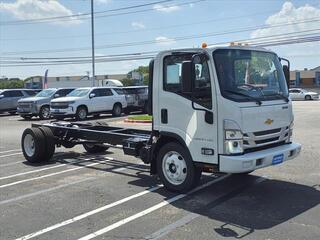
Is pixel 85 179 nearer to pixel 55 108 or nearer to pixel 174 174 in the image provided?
pixel 174 174

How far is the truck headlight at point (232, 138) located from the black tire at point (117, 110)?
2108 centimetres

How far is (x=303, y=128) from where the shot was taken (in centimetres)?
1748

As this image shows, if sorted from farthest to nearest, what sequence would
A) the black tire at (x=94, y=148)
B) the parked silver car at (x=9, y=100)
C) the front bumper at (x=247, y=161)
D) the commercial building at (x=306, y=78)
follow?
the commercial building at (x=306, y=78), the parked silver car at (x=9, y=100), the black tire at (x=94, y=148), the front bumper at (x=247, y=161)

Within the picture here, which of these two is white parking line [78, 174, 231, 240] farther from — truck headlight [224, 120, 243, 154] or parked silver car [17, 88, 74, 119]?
parked silver car [17, 88, 74, 119]

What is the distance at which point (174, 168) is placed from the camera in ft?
24.8

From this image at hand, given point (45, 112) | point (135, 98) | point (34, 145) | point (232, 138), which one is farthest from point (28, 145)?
point (135, 98)

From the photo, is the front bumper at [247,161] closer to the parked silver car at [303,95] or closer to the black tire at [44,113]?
the black tire at [44,113]

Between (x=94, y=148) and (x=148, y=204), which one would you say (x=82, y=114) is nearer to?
(x=94, y=148)

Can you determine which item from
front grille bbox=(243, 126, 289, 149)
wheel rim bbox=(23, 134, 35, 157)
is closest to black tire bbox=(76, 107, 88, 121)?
wheel rim bbox=(23, 134, 35, 157)

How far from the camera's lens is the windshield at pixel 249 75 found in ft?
22.3

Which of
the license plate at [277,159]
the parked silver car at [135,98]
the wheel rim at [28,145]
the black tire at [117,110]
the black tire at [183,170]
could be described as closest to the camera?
the license plate at [277,159]

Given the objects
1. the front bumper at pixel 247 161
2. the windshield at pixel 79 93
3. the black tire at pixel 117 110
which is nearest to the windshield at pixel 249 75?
the front bumper at pixel 247 161

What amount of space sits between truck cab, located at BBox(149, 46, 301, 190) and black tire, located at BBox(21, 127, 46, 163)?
3812mm

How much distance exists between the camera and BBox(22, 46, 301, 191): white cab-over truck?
21.8 feet
